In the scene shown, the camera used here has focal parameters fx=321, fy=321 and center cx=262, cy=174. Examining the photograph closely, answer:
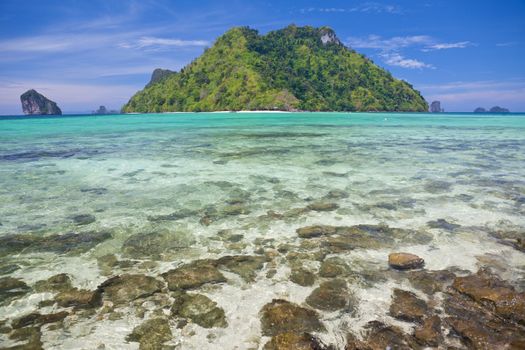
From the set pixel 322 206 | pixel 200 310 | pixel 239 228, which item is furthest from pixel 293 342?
pixel 322 206

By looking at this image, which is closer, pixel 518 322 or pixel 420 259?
pixel 518 322

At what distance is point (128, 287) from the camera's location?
552cm

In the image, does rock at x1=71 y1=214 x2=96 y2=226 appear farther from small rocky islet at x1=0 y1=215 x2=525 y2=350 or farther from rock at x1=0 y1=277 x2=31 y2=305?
rock at x1=0 y1=277 x2=31 y2=305

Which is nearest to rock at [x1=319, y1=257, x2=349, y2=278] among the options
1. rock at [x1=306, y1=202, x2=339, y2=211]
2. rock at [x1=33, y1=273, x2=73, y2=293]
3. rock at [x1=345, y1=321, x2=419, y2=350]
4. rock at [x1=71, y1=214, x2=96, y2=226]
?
rock at [x1=345, y1=321, x2=419, y2=350]

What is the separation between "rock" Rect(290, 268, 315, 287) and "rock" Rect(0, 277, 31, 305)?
456 centimetres

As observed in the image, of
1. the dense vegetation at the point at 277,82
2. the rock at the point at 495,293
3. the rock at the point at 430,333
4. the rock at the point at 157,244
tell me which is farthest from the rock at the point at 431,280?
the dense vegetation at the point at 277,82

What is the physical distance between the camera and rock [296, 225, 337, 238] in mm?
7668

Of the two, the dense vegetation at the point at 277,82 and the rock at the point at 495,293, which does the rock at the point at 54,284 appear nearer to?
the rock at the point at 495,293

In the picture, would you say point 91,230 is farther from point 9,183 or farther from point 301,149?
point 301,149

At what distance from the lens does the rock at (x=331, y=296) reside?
498 centimetres

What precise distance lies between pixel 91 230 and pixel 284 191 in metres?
6.26

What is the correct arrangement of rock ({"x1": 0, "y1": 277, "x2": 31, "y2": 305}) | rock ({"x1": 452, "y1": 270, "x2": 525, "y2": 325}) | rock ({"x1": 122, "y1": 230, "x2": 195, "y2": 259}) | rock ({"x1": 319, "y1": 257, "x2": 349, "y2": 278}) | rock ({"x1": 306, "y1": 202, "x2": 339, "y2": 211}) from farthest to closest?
rock ({"x1": 306, "y1": 202, "x2": 339, "y2": 211}) → rock ({"x1": 122, "y1": 230, "x2": 195, "y2": 259}) → rock ({"x1": 319, "y1": 257, "x2": 349, "y2": 278}) → rock ({"x1": 0, "y1": 277, "x2": 31, "y2": 305}) → rock ({"x1": 452, "y1": 270, "x2": 525, "y2": 325})

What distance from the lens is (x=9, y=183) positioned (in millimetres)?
13102

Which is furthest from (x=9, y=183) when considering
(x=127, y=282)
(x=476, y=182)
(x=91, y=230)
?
(x=476, y=182)
